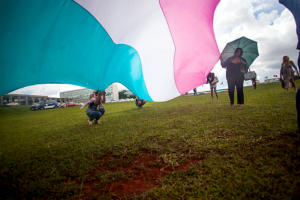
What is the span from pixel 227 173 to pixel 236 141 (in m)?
0.98

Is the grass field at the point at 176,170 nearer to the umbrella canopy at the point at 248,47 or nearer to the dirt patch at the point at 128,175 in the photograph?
the dirt patch at the point at 128,175

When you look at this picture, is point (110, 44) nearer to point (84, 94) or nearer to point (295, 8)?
point (295, 8)

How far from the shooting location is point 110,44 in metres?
2.08

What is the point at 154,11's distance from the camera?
6.39 feet

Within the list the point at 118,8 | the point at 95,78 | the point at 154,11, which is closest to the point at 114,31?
the point at 118,8

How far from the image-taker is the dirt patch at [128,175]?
149 centimetres

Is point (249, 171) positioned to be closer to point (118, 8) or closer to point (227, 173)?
point (227, 173)

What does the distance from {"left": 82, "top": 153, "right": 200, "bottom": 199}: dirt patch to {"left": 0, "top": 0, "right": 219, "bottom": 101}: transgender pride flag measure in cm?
106

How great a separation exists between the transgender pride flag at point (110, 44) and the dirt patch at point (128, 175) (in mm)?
1060

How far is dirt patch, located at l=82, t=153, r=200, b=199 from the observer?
1.49 metres

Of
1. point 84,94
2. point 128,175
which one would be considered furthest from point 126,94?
point 128,175

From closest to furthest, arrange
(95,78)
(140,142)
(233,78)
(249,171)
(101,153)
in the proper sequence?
(249,171), (95,78), (101,153), (140,142), (233,78)

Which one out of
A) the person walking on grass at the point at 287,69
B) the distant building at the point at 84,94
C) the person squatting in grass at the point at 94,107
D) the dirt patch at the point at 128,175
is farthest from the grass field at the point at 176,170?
the distant building at the point at 84,94

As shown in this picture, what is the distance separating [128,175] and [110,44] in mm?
1834
